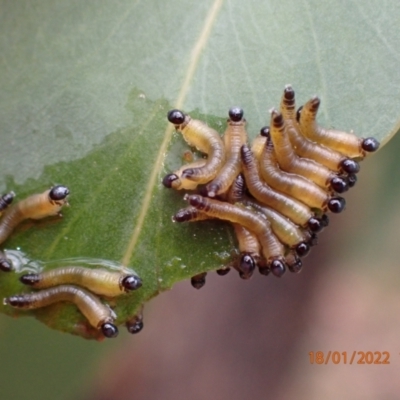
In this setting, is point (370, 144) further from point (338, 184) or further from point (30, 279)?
point (30, 279)

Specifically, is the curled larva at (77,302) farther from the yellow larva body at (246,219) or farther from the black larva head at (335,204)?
the black larva head at (335,204)

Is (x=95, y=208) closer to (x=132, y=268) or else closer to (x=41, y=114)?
(x=132, y=268)

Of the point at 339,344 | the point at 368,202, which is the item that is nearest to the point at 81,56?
the point at 368,202

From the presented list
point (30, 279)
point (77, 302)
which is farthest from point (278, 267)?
point (30, 279)

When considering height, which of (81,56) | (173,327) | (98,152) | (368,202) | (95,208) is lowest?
(173,327)

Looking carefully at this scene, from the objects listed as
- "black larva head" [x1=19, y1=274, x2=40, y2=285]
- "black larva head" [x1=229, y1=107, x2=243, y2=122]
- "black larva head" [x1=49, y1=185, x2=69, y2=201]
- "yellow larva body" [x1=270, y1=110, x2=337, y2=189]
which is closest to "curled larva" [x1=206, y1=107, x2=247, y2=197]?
"black larva head" [x1=229, y1=107, x2=243, y2=122]

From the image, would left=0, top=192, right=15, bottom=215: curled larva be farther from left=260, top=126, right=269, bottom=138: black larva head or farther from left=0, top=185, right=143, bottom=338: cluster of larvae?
left=260, top=126, right=269, bottom=138: black larva head
